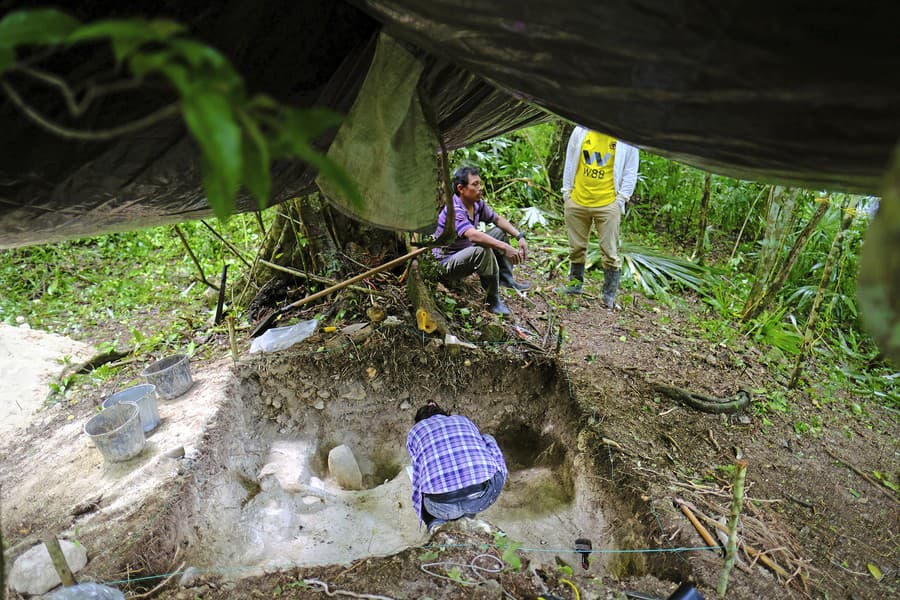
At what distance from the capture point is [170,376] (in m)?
3.47

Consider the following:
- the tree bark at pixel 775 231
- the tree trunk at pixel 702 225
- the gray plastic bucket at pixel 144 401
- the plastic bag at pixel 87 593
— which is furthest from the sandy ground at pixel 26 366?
the tree trunk at pixel 702 225

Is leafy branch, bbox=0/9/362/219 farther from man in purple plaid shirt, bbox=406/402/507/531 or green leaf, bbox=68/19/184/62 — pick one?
man in purple plaid shirt, bbox=406/402/507/531

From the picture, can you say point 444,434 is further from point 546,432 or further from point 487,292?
point 487,292

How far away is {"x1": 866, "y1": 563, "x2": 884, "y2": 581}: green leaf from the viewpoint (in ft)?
7.72

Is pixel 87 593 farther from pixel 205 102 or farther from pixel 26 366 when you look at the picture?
pixel 26 366

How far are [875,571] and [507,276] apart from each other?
3156 millimetres

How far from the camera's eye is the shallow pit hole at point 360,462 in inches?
115

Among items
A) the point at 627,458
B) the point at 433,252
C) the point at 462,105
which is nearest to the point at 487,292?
the point at 433,252

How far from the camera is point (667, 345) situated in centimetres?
412

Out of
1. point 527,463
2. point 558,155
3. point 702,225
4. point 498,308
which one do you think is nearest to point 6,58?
point 527,463

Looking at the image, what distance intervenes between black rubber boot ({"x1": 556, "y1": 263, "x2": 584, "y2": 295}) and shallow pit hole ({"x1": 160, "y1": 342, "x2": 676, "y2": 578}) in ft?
4.09

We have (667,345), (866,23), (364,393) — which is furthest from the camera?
(667,345)

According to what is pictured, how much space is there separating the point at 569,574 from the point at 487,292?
2453 millimetres

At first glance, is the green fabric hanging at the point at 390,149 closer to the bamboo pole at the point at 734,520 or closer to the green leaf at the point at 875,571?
the bamboo pole at the point at 734,520
